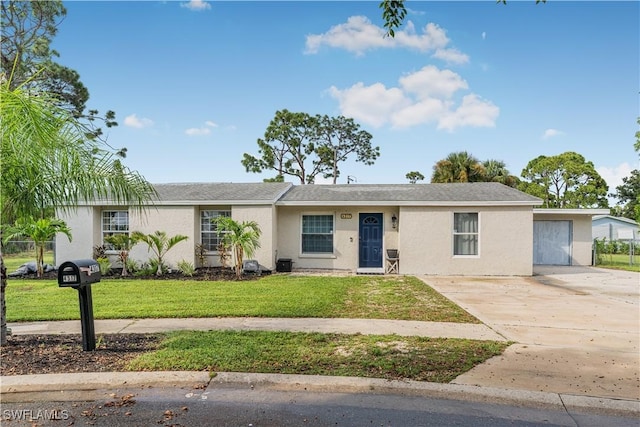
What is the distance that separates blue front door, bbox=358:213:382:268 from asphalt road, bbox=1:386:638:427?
38.8ft

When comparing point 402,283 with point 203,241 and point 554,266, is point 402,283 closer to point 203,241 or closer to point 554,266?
point 203,241

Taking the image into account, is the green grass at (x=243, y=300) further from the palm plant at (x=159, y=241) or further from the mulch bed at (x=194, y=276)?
the palm plant at (x=159, y=241)

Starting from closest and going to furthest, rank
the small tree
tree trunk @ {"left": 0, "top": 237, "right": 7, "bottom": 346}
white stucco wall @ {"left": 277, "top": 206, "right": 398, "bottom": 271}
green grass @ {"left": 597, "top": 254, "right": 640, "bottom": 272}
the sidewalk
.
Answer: the sidewalk, tree trunk @ {"left": 0, "top": 237, "right": 7, "bottom": 346}, white stucco wall @ {"left": 277, "top": 206, "right": 398, "bottom": 271}, green grass @ {"left": 597, "top": 254, "right": 640, "bottom": 272}, the small tree

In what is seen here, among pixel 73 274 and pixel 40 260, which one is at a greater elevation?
pixel 73 274

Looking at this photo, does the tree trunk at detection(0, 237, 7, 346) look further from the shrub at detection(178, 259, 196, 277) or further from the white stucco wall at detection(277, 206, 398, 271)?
the white stucco wall at detection(277, 206, 398, 271)

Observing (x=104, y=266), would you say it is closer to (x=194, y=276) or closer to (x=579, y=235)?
(x=194, y=276)

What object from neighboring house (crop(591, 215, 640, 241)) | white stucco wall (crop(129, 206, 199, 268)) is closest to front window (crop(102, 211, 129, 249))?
white stucco wall (crop(129, 206, 199, 268))

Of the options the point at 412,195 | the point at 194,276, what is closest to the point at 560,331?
the point at 412,195

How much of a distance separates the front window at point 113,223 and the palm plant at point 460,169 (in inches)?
764

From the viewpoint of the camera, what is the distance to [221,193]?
1603 centimetres

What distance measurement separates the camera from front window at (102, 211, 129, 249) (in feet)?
52.0

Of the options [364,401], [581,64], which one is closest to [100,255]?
[364,401]

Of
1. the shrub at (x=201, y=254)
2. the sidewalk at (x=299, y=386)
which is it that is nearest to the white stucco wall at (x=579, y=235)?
the shrub at (x=201, y=254)

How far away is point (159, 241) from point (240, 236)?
316cm
